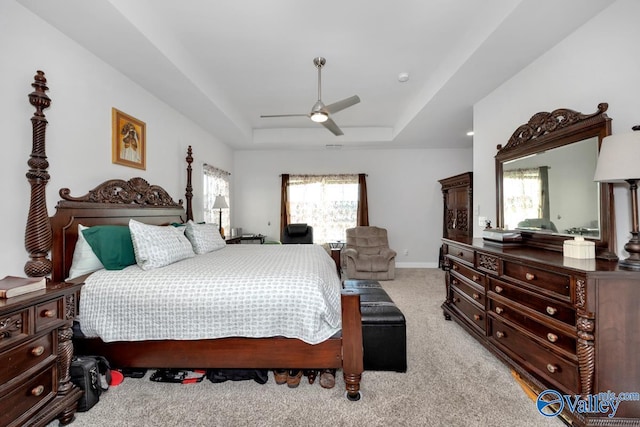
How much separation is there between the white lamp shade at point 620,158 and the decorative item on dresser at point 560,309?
0.33 metres

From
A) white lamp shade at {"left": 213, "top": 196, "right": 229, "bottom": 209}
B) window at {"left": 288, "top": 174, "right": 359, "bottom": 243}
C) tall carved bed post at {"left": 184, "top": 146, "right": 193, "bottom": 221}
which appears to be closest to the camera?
tall carved bed post at {"left": 184, "top": 146, "right": 193, "bottom": 221}

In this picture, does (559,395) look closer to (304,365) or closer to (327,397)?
(327,397)

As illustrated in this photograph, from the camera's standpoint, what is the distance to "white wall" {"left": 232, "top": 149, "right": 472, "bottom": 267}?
616 cm

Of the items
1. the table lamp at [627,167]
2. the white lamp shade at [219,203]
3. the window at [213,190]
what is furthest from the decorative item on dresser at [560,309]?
the window at [213,190]

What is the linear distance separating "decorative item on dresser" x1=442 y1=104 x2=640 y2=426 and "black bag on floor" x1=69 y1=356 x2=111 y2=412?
2.84 m

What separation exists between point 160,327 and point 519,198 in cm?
329

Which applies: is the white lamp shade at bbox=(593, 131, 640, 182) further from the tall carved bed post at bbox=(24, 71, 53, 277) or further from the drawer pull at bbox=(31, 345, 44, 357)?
the tall carved bed post at bbox=(24, 71, 53, 277)

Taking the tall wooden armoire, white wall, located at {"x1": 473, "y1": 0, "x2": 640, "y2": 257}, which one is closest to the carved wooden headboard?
white wall, located at {"x1": 473, "y1": 0, "x2": 640, "y2": 257}

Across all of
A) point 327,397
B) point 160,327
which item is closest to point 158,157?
point 160,327

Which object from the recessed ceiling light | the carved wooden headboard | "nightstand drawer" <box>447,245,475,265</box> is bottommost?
"nightstand drawer" <box>447,245,475,265</box>

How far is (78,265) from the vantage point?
2.14 meters

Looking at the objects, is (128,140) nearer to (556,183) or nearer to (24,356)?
(24,356)

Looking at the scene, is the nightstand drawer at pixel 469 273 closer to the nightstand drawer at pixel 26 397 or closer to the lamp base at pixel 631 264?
the lamp base at pixel 631 264

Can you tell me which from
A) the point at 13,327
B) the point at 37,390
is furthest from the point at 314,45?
the point at 37,390
